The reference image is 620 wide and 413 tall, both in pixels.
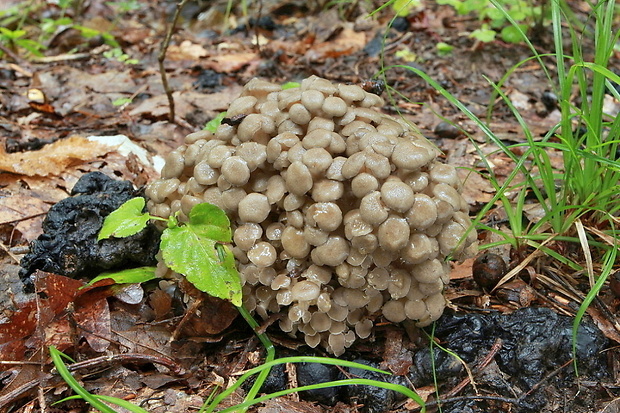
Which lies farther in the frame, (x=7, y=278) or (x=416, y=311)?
(x=7, y=278)

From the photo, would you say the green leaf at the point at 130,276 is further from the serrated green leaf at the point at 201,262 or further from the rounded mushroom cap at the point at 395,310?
the rounded mushroom cap at the point at 395,310

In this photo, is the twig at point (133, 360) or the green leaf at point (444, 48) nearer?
the twig at point (133, 360)

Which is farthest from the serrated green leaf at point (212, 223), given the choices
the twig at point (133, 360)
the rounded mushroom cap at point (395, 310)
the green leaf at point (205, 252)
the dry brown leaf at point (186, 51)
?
the dry brown leaf at point (186, 51)

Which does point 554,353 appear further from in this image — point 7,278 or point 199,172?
Result: point 7,278

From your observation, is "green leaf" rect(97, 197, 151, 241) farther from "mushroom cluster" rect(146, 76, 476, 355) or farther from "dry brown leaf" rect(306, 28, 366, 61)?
"dry brown leaf" rect(306, 28, 366, 61)

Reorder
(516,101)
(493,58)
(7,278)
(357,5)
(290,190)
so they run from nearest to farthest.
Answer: (290,190)
(7,278)
(516,101)
(493,58)
(357,5)

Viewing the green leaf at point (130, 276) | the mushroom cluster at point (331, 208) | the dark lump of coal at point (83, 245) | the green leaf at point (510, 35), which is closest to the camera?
the mushroom cluster at point (331, 208)

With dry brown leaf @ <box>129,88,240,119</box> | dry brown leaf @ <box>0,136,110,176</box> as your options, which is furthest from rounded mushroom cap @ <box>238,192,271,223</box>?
dry brown leaf @ <box>129,88,240,119</box>

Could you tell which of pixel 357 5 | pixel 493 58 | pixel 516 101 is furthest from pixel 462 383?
pixel 357 5
